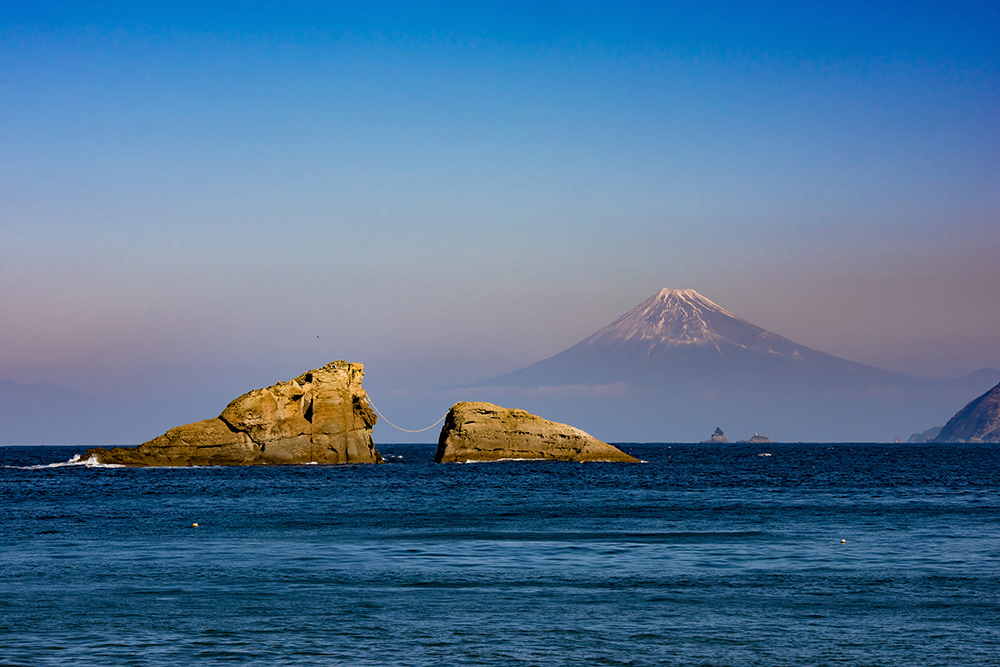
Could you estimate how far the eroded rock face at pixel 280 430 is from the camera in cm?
10212

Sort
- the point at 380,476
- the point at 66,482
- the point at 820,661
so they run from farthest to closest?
the point at 380,476
the point at 66,482
the point at 820,661

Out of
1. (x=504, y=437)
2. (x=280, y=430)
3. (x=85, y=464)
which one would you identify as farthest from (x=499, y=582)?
(x=85, y=464)

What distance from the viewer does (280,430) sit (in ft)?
341

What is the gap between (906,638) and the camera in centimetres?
2056

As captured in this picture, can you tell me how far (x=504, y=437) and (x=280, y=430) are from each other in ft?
88.3

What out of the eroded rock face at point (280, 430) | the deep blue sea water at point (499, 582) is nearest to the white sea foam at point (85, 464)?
the eroded rock face at point (280, 430)

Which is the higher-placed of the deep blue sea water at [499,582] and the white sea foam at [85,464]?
the white sea foam at [85,464]

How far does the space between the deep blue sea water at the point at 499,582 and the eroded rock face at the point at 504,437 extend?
55.5 m

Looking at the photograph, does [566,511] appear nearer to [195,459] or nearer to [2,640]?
[2,640]

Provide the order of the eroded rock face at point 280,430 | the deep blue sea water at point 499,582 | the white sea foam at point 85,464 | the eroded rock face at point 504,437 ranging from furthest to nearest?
1. the eroded rock face at point 504,437
2. the white sea foam at point 85,464
3. the eroded rock face at point 280,430
4. the deep blue sea water at point 499,582

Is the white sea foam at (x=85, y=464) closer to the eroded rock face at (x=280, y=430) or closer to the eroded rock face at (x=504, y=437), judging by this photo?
the eroded rock face at (x=280, y=430)

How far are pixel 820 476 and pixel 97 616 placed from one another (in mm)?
83317

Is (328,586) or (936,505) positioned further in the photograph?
(936,505)

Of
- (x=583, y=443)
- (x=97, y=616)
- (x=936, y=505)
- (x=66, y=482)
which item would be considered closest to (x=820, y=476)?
(x=583, y=443)
